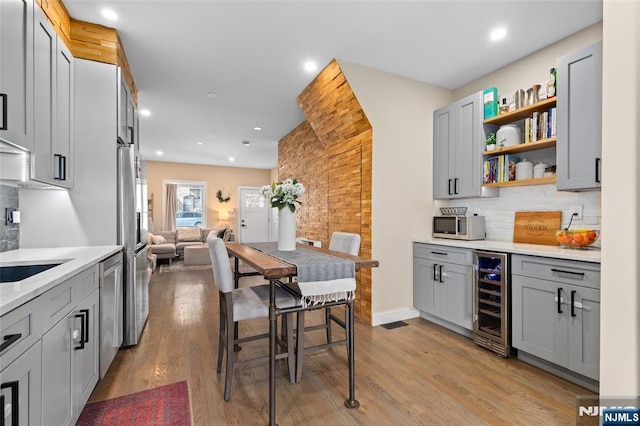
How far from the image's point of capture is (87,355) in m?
1.81

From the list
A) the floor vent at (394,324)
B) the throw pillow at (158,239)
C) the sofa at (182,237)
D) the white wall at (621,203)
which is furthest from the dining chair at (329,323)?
the throw pillow at (158,239)

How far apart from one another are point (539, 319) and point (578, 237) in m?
0.72

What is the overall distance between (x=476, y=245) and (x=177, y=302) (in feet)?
12.5

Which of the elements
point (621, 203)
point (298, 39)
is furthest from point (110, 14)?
point (621, 203)

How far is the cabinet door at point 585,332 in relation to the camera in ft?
6.59

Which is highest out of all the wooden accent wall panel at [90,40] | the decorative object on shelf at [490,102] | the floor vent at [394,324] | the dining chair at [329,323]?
the wooden accent wall panel at [90,40]

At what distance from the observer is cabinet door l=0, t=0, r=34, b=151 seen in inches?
61.3

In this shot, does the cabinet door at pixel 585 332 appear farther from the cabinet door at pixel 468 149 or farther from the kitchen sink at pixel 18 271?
the kitchen sink at pixel 18 271

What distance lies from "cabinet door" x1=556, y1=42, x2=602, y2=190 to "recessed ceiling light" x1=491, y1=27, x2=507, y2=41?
0.53 metres

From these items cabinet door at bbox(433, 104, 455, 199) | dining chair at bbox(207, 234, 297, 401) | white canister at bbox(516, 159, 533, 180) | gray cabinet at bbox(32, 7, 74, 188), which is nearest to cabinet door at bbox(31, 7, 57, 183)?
gray cabinet at bbox(32, 7, 74, 188)

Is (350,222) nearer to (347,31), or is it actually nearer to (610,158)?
(347,31)

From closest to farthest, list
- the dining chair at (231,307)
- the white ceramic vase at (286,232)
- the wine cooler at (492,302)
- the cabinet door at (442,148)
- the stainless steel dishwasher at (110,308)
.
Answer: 1. the dining chair at (231,307)
2. the stainless steel dishwasher at (110,308)
3. the white ceramic vase at (286,232)
4. the wine cooler at (492,302)
5. the cabinet door at (442,148)

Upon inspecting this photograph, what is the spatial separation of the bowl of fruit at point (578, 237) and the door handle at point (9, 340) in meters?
3.39

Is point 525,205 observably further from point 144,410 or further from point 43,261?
point 43,261
